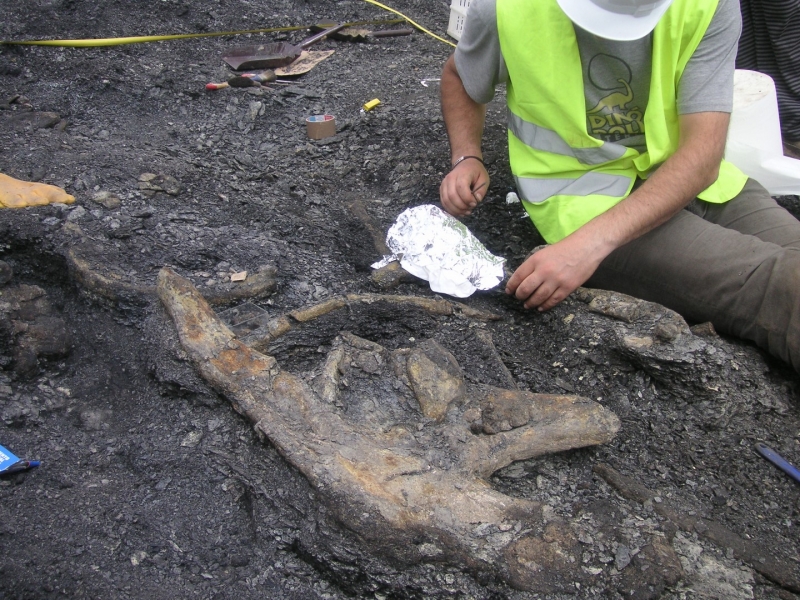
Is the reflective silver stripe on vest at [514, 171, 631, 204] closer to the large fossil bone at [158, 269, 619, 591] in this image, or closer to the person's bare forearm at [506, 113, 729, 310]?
the person's bare forearm at [506, 113, 729, 310]

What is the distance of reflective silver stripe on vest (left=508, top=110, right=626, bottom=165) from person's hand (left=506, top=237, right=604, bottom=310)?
1.43 feet

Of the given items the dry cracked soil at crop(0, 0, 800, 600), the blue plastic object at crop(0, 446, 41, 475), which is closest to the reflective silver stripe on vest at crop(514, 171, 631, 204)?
the dry cracked soil at crop(0, 0, 800, 600)

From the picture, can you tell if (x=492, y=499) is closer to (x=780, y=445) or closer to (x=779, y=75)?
(x=780, y=445)

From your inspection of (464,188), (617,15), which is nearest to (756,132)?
(617,15)

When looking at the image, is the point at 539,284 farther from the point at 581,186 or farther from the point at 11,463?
the point at 11,463

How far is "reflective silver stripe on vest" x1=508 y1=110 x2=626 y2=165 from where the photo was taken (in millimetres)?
2338

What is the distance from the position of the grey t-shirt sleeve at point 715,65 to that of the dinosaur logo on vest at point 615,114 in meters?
0.20

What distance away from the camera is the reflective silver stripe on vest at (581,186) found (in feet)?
7.82

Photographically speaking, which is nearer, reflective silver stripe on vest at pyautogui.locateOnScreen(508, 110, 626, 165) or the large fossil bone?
the large fossil bone

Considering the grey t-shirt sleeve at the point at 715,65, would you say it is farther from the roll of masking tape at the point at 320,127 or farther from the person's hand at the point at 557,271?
the roll of masking tape at the point at 320,127

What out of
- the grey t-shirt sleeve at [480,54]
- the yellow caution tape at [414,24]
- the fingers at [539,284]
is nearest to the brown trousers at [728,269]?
the fingers at [539,284]

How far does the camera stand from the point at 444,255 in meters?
2.32

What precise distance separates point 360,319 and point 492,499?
80cm

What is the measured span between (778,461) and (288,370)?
1.49 meters
